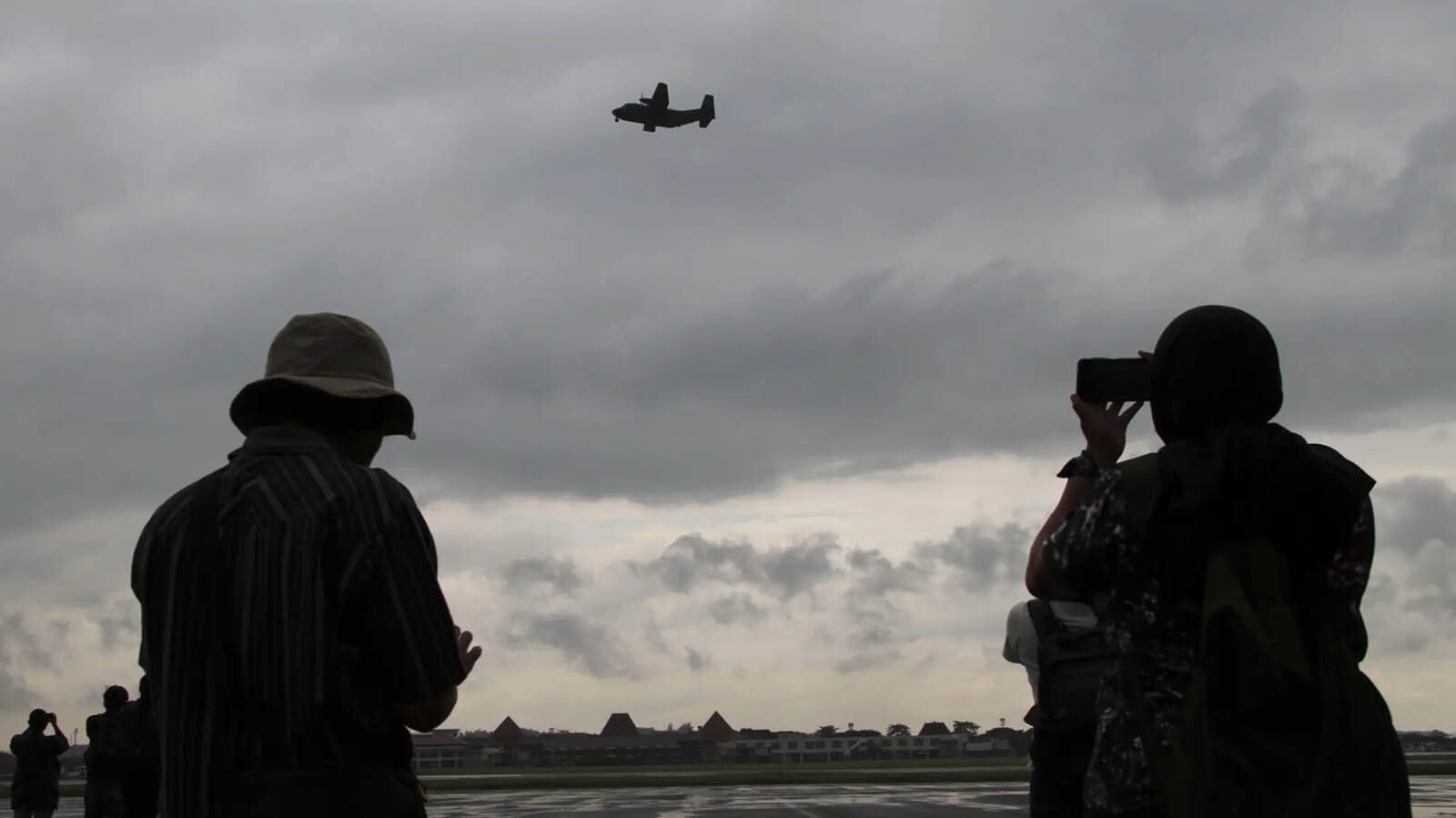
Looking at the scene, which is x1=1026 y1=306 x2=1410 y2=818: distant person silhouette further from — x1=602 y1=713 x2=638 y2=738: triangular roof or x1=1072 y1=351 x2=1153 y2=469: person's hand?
x1=602 y1=713 x2=638 y2=738: triangular roof

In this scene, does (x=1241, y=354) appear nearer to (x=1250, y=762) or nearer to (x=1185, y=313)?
(x=1185, y=313)

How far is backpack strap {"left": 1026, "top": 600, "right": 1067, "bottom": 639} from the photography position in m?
5.05

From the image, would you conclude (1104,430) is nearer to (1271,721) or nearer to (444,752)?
(1271,721)

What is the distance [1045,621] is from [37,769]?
13.5 meters

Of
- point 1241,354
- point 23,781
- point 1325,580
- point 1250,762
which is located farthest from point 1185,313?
point 23,781

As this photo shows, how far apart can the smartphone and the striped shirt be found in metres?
1.61

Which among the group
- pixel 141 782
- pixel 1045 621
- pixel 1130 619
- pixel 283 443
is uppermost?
pixel 283 443

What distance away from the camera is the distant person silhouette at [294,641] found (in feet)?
8.97

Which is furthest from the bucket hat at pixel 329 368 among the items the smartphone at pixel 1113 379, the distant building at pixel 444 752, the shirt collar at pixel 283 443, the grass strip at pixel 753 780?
the distant building at pixel 444 752

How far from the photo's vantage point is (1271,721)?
2729 mm

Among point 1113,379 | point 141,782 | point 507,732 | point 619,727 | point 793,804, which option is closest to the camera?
point 1113,379

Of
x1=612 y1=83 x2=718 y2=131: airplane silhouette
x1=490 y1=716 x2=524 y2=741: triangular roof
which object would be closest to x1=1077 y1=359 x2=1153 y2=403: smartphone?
x1=612 y1=83 x2=718 y2=131: airplane silhouette

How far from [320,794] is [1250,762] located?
1.60 m

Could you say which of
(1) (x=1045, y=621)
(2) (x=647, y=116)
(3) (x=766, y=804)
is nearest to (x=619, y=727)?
(2) (x=647, y=116)
